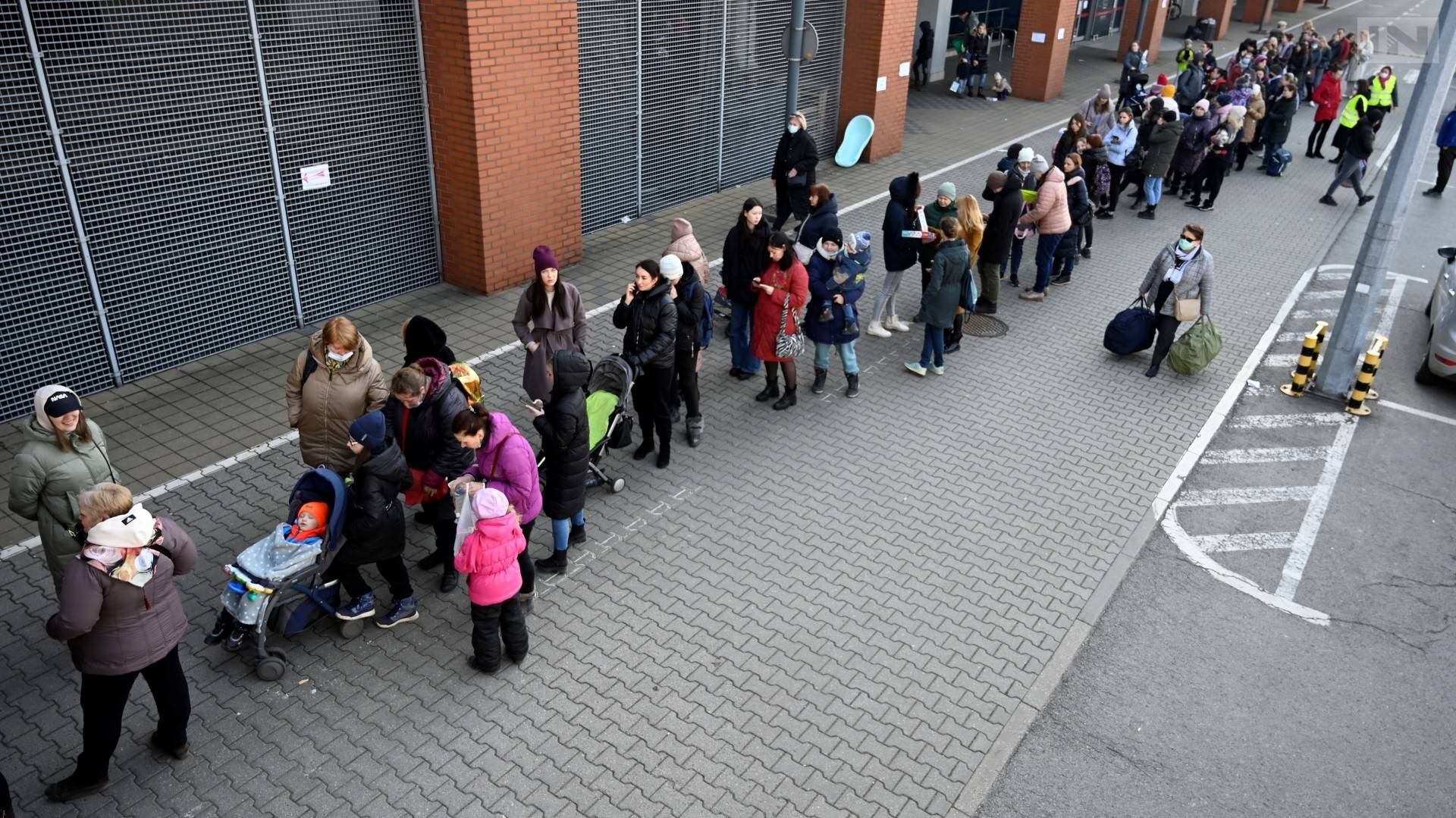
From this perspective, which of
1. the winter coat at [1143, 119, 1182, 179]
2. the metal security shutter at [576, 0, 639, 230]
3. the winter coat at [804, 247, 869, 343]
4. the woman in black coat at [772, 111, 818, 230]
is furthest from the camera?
the winter coat at [1143, 119, 1182, 179]

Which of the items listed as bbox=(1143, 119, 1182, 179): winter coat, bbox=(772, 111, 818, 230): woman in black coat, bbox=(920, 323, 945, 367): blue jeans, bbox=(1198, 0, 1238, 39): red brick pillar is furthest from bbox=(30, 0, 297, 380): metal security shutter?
bbox=(1198, 0, 1238, 39): red brick pillar

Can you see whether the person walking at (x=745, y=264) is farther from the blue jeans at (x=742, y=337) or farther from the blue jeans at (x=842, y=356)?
the blue jeans at (x=842, y=356)

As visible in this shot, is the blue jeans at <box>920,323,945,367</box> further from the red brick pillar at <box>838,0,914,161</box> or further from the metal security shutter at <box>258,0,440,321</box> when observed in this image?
the red brick pillar at <box>838,0,914,161</box>

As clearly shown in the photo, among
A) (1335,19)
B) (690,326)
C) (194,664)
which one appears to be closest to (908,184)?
(690,326)

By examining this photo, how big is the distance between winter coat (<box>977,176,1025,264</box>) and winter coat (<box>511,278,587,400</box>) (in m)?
5.00

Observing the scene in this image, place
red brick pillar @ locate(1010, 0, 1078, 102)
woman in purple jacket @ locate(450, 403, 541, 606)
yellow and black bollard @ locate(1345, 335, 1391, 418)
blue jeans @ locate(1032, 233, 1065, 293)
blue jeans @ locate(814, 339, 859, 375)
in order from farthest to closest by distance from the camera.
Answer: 1. red brick pillar @ locate(1010, 0, 1078, 102)
2. blue jeans @ locate(1032, 233, 1065, 293)
3. yellow and black bollard @ locate(1345, 335, 1391, 418)
4. blue jeans @ locate(814, 339, 859, 375)
5. woman in purple jacket @ locate(450, 403, 541, 606)

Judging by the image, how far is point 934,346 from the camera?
10578 mm

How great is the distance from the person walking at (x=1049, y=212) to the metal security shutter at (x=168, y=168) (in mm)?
8167

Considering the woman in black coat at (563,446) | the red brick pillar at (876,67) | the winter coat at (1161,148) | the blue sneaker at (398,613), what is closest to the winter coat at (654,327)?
the woman in black coat at (563,446)

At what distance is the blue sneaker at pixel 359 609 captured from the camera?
21.8 ft

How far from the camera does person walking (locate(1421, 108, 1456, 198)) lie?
17.6 meters

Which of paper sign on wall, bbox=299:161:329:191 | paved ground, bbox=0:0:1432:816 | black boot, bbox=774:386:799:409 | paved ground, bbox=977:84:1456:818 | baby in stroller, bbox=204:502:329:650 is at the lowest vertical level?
paved ground, bbox=977:84:1456:818

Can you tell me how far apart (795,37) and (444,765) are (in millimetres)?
11714

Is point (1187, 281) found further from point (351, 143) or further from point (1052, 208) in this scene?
point (351, 143)
